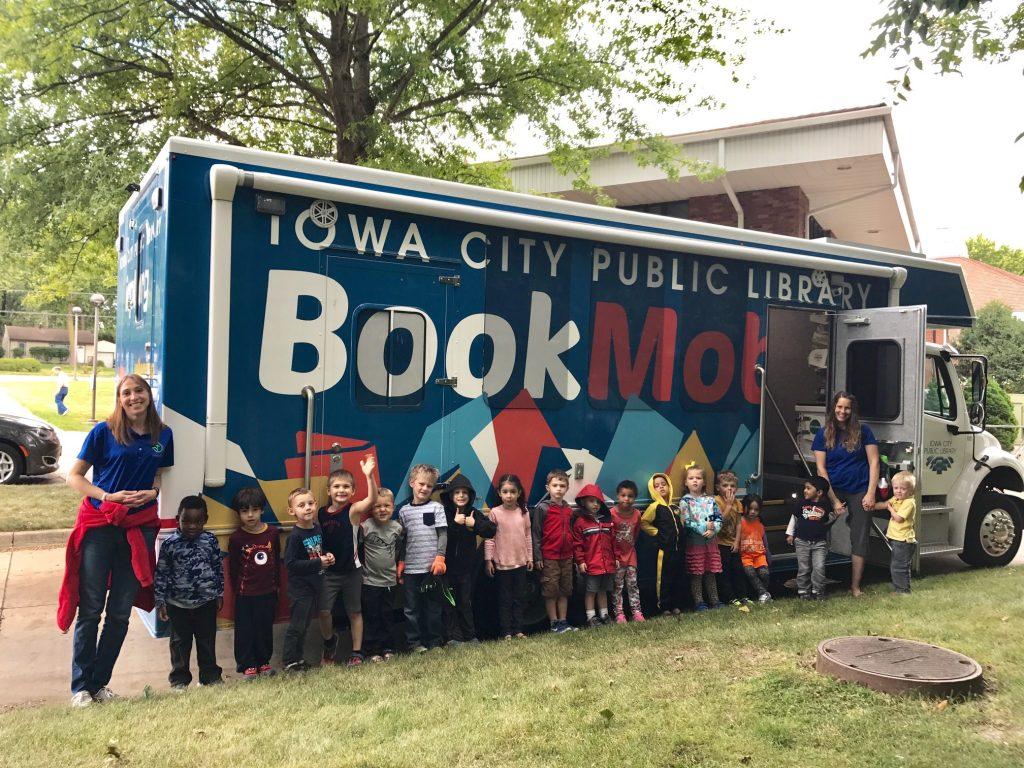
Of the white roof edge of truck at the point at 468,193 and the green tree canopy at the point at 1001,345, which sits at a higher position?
the green tree canopy at the point at 1001,345

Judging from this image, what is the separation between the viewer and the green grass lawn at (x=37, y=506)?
921cm

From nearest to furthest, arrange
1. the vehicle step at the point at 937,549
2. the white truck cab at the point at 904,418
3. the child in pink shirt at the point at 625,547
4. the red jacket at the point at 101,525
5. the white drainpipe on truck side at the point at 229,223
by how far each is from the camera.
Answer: the red jacket at the point at 101,525, the white drainpipe on truck side at the point at 229,223, the child in pink shirt at the point at 625,547, the white truck cab at the point at 904,418, the vehicle step at the point at 937,549

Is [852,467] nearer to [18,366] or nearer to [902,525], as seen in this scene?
[902,525]

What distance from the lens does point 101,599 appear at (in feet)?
15.1

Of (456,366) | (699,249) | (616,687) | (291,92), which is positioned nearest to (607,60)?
(291,92)

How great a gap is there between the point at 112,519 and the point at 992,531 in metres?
7.79

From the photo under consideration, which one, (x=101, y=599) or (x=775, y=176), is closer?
(x=101, y=599)

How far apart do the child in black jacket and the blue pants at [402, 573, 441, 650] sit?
99mm

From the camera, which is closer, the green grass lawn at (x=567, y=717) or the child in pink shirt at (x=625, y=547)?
the green grass lawn at (x=567, y=717)

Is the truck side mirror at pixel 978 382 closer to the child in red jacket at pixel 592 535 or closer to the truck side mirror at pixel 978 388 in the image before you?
the truck side mirror at pixel 978 388

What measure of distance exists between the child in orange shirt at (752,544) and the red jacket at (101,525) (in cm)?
428

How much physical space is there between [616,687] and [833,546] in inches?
146

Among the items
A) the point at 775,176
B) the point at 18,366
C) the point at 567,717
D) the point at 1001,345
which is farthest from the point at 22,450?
the point at 18,366

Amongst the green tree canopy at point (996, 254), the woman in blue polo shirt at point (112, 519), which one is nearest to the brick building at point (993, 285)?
the green tree canopy at point (996, 254)
